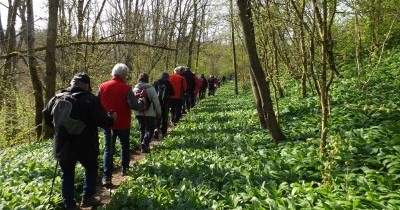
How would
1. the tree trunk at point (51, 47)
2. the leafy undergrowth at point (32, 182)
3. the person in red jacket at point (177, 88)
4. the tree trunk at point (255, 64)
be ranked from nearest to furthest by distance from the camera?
the leafy undergrowth at point (32, 182)
the tree trunk at point (255, 64)
the tree trunk at point (51, 47)
the person in red jacket at point (177, 88)

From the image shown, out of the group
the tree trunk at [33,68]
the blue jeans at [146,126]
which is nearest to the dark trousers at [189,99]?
the tree trunk at [33,68]

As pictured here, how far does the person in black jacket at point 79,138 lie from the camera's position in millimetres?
5523

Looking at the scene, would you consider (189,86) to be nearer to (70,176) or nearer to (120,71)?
(120,71)

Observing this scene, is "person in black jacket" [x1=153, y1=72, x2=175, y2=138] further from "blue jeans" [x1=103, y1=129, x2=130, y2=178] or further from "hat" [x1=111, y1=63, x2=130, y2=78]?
"hat" [x1=111, y1=63, x2=130, y2=78]

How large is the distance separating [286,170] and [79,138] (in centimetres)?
316

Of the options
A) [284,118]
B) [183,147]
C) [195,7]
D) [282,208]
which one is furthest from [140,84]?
[195,7]

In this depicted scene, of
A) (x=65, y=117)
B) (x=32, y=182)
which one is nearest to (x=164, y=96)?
(x=32, y=182)

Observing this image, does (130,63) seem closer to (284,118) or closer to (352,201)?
(284,118)

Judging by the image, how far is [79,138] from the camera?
5594 millimetres

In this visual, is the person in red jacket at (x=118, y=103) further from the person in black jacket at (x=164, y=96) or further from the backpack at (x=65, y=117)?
the person in black jacket at (x=164, y=96)

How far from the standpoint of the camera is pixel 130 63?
82.8 feet

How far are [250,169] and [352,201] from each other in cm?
225

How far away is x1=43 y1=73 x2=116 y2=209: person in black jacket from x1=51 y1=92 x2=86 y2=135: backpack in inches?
1.6

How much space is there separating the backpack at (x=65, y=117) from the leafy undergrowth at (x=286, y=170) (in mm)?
1266
